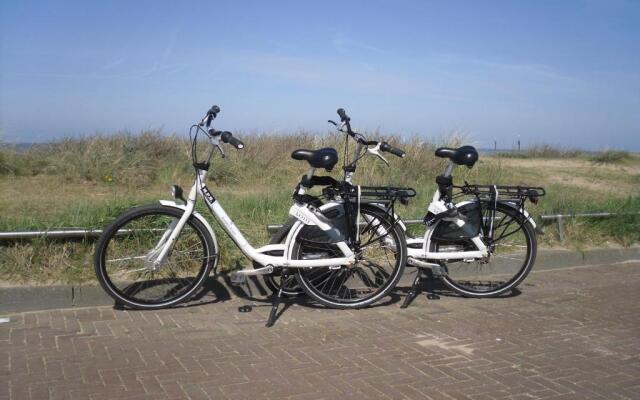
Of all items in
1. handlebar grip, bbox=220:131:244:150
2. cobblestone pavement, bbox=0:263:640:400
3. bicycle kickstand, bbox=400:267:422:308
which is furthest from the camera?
bicycle kickstand, bbox=400:267:422:308

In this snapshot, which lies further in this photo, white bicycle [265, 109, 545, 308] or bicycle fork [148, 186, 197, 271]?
white bicycle [265, 109, 545, 308]

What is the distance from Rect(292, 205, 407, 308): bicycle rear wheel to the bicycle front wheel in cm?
82

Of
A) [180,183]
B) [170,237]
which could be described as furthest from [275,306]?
[180,183]

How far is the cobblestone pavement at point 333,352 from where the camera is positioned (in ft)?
12.7

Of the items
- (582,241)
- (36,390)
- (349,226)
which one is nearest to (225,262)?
(349,226)

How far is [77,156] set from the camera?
1005 cm

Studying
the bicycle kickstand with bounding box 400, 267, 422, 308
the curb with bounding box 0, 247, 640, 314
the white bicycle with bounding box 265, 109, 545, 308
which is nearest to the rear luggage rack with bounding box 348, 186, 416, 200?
the white bicycle with bounding box 265, 109, 545, 308

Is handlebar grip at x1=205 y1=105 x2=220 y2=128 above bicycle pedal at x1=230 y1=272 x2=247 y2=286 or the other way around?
above

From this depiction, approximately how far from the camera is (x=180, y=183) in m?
10.1

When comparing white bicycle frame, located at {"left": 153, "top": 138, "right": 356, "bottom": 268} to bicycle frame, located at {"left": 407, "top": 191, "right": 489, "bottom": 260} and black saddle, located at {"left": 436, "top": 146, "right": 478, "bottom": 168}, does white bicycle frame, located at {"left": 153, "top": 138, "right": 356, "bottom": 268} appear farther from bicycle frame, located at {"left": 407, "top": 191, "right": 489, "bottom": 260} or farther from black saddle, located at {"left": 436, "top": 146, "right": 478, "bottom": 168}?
black saddle, located at {"left": 436, "top": 146, "right": 478, "bottom": 168}

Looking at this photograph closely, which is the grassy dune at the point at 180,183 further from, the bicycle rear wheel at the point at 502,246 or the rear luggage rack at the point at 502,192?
the rear luggage rack at the point at 502,192

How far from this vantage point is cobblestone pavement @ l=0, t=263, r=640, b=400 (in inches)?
152

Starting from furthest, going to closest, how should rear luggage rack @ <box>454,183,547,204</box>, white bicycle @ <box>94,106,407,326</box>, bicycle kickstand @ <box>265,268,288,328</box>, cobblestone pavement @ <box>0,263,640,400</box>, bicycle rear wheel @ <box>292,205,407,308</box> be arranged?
1. rear luggage rack @ <box>454,183,547,204</box>
2. bicycle rear wheel @ <box>292,205,407,308</box>
3. white bicycle @ <box>94,106,407,326</box>
4. bicycle kickstand @ <box>265,268,288,328</box>
5. cobblestone pavement @ <box>0,263,640,400</box>

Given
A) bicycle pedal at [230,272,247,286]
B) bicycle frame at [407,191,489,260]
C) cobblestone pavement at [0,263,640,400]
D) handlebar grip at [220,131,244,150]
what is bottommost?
cobblestone pavement at [0,263,640,400]
